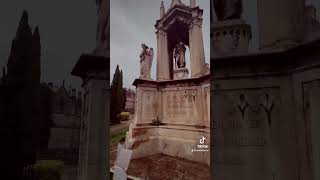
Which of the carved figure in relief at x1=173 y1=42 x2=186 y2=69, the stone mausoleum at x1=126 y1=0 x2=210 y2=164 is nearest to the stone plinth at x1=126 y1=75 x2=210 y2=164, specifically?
the stone mausoleum at x1=126 y1=0 x2=210 y2=164

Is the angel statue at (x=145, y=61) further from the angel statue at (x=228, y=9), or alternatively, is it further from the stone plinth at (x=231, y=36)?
the angel statue at (x=228, y=9)

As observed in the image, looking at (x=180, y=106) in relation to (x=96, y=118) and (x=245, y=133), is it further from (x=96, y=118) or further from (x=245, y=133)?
(x=96, y=118)

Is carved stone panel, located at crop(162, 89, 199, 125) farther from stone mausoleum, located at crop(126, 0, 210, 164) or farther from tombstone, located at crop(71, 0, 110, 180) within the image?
tombstone, located at crop(71, 0, 110, 180)

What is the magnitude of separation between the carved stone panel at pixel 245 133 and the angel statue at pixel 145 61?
26.8 inches

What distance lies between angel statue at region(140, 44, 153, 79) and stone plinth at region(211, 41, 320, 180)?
60 centimetres

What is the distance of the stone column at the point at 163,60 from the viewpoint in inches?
90.1

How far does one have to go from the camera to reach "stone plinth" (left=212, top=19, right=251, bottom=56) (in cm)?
256

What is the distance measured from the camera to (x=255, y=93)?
2.40 m

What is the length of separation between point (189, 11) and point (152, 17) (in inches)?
11.7

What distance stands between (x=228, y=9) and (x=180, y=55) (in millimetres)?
691

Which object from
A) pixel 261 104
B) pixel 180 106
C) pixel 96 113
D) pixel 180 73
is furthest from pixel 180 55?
pixel 96 113

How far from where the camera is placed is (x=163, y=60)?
2334 millimetres

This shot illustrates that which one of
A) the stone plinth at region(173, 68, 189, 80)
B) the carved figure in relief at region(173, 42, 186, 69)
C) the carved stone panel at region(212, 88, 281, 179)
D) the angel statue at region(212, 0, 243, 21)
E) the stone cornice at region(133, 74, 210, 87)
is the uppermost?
the angel statue at region(212, 0, 243, 21)

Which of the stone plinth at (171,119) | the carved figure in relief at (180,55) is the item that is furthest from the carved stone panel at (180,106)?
the carved figure in relief at (180,55)
